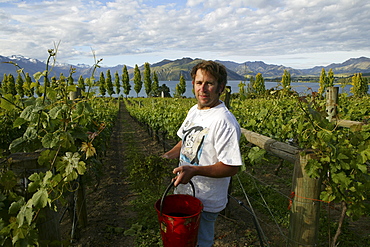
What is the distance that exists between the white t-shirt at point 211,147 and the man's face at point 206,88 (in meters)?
0.06

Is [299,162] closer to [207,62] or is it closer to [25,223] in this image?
[207,62]

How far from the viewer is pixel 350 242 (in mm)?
3209

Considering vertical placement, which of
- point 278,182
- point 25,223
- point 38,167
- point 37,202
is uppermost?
point 38,167

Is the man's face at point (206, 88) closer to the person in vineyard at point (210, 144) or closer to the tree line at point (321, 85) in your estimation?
the person in vineyard at point (210, 144)

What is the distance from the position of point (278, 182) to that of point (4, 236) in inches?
201

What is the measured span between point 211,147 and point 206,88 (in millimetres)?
454

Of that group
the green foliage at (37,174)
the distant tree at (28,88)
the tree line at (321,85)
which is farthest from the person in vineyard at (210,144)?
the distant tree at (28,88)

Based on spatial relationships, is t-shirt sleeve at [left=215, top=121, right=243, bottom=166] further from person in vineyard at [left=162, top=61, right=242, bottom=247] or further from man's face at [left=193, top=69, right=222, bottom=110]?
man's face at [left=193, top=69, right=222, bottom=110]

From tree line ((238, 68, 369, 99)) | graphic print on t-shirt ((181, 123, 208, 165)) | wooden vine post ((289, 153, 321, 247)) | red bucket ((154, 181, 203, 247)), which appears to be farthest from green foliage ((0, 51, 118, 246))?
tree line ((238, 68, 369, 99))

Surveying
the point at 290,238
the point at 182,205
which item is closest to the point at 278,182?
the point at 290,238

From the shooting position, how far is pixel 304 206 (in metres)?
1.91

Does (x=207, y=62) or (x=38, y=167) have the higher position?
(x=207, y=62)

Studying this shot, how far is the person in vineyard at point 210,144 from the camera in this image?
1.66m

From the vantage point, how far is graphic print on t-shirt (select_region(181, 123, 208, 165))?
73.7 inches
